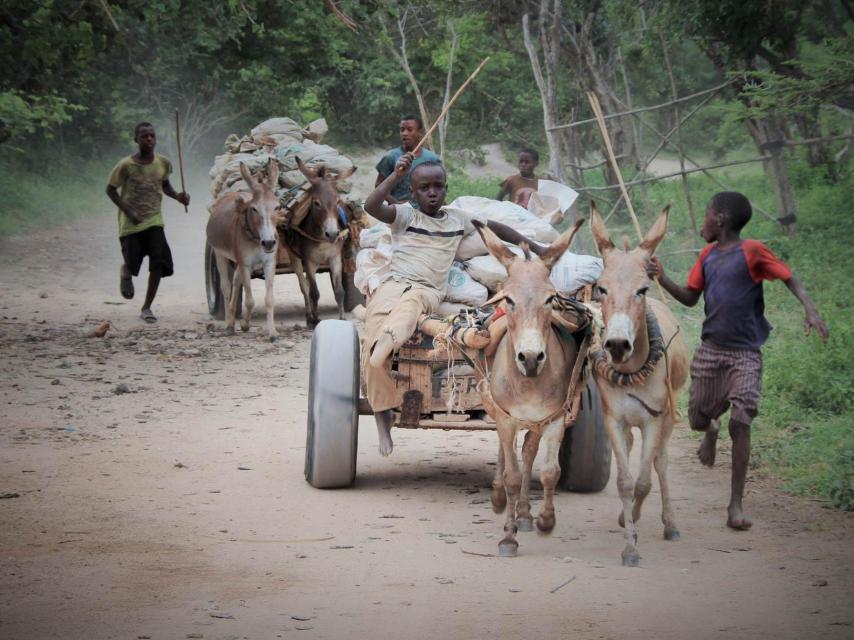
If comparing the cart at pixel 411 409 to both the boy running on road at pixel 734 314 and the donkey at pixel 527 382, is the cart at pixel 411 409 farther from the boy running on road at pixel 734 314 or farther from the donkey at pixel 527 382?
the boy running on road at pixel 734 314

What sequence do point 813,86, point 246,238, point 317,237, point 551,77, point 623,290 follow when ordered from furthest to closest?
point 551,77, point 317,237, point 246,238, point 813,86, point 623,290

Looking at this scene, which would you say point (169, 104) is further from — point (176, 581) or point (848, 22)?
point (176, 581)

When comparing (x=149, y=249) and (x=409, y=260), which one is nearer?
(x=409, y=260)

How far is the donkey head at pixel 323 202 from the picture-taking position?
1340 cm

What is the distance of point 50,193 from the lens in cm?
2808

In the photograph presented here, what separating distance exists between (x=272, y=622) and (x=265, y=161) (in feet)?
33.4

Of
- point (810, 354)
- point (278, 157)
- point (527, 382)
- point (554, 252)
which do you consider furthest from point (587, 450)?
point (278, 157)

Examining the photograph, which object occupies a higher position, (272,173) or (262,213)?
(272,173)

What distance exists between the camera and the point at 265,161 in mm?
14328

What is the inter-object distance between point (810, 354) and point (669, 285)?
420 centimetres

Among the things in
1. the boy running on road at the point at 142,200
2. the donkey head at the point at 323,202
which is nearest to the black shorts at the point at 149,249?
the boy running on road at the point at 142,200

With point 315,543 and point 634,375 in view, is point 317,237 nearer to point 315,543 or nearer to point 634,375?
point 315,543

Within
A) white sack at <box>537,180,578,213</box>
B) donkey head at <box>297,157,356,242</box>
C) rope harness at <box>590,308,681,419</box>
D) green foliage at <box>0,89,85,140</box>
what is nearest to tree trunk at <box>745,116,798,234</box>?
donkey head at <box>297,157,356,242</box>

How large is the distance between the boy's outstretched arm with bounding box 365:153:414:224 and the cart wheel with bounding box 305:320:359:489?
0.77m
